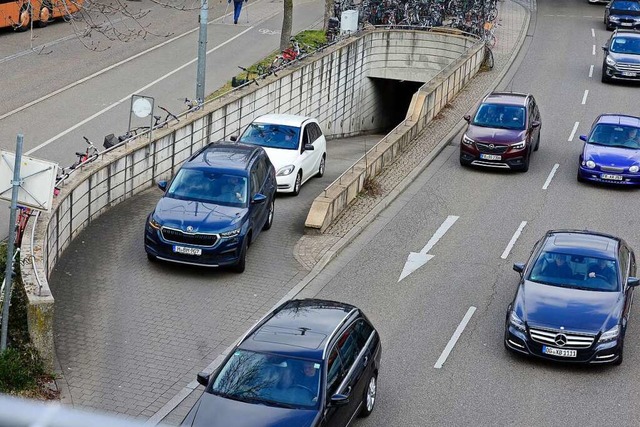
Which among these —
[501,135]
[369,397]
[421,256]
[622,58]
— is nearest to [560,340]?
[369,397]

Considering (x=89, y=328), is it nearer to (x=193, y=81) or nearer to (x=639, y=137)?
(x=639, y=137)

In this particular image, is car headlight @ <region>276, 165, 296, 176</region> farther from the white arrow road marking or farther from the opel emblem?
the opel emblem

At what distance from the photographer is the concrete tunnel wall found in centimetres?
1471

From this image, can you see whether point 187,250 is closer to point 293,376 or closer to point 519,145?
point 293,376

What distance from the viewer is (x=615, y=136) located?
2402cm

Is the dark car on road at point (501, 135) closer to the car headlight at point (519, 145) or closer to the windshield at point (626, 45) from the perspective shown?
the car headlight at point (519, 145)

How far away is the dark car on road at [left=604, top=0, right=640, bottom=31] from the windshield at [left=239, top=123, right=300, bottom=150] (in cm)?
2668

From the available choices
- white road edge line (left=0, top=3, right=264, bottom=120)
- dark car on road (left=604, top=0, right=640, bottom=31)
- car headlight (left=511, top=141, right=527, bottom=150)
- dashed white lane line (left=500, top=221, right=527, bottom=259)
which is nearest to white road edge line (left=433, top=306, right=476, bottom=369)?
dashed white lane line (left=500, top=221, right=527, bottom=259)

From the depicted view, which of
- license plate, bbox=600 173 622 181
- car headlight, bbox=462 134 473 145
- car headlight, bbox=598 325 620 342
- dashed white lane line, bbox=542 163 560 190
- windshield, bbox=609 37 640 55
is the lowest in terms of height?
dashed white lane line, bbox=542 163 560 190

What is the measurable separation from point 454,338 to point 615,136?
11.1m

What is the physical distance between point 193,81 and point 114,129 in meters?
6.93

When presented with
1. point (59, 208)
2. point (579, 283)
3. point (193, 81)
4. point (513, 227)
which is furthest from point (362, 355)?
point (193, 81)

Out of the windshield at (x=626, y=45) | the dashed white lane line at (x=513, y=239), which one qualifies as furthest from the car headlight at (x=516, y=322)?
the windshield at (x=626, y=45)

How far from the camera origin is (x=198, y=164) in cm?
1802
